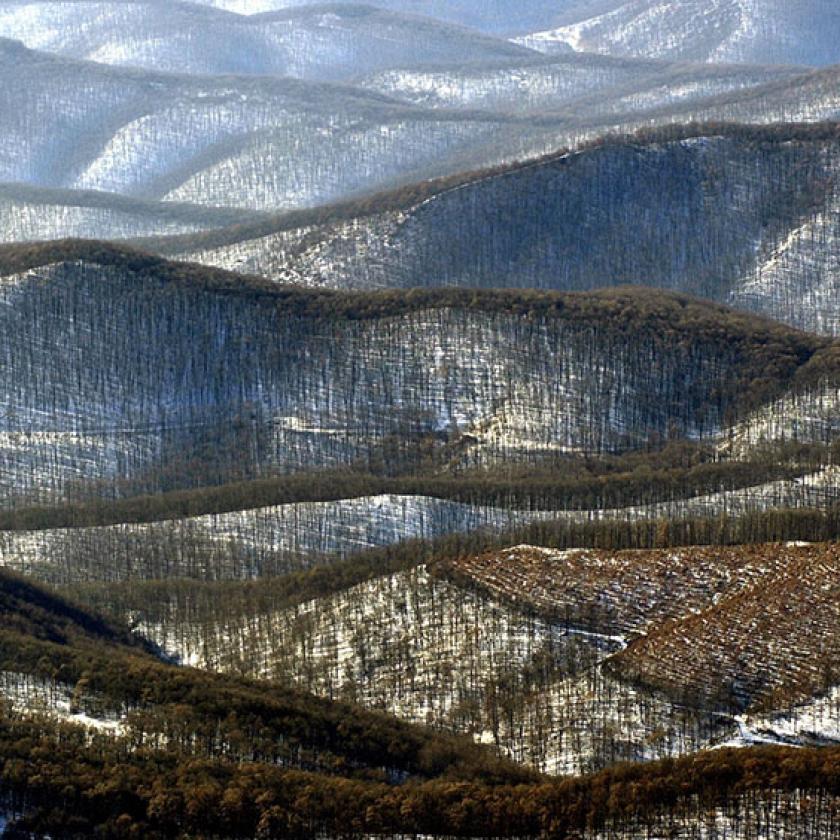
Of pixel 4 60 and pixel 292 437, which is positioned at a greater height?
pixel 4 60

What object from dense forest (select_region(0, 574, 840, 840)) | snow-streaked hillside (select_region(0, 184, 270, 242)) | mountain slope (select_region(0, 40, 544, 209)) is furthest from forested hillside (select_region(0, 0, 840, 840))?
mountain slope (select_region(0, 40, 544, 209))

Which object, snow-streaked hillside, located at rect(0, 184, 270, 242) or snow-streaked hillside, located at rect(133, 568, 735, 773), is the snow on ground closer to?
snow-streaked hillside, located at rect(133, 568, 735, 773)

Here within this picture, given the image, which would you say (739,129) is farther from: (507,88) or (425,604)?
(507,88)

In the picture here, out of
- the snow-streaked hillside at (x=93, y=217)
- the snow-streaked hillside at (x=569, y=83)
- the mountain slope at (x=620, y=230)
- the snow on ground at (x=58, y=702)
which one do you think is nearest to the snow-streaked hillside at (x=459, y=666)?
the snow on ground at (x=58, y=702)

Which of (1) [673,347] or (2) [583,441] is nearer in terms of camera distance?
(2) [583,441]

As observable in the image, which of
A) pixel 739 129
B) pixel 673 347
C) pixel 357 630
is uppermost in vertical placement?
pixel 739 129

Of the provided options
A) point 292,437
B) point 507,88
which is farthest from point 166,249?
point 507,88

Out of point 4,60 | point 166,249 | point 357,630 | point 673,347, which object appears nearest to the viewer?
point 357,630

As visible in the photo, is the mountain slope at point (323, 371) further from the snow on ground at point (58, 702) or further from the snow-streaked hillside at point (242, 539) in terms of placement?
the snow on ground at point (58, 702)

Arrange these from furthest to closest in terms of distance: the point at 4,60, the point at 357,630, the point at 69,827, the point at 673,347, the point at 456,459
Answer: the point at 4,60, the point at 673,347, the point at 456,459, the point at 357,630, the point at 69,827
